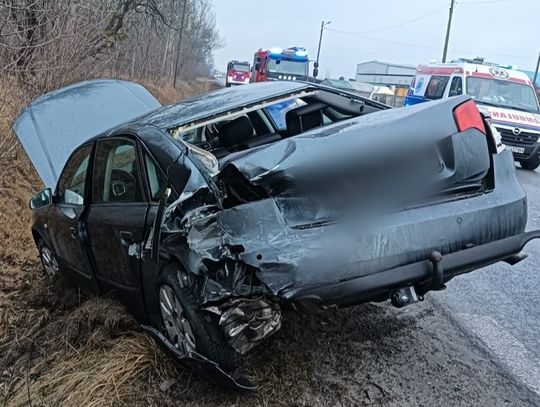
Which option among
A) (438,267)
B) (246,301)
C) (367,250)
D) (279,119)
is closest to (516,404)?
(438,267)

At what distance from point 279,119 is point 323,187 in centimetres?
212

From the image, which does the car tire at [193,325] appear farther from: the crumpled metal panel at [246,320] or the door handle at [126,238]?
the door handle at [126,238]

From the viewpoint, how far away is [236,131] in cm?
440

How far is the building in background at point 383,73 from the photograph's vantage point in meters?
61.6

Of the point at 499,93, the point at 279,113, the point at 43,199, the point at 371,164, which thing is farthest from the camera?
the point at 499,93

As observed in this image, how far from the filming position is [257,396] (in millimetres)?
3020

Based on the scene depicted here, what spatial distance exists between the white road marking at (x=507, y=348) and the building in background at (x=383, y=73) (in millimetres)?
56626

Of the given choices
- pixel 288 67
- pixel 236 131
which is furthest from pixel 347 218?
pixel 288 67

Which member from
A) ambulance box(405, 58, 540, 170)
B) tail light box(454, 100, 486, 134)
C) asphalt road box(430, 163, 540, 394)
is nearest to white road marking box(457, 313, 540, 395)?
asphalt road box(430, 163, 540, 394)

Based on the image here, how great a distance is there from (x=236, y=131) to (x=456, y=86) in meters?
11.5

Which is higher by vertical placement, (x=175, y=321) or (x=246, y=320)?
(x=246, y=320)

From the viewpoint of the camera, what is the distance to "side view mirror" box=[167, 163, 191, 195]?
9.96 ft

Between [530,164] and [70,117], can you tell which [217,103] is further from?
[530,164]

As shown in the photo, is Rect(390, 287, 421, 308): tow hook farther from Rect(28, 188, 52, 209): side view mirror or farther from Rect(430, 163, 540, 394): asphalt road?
Rect(28, 188, 52, 209): side view mirror
